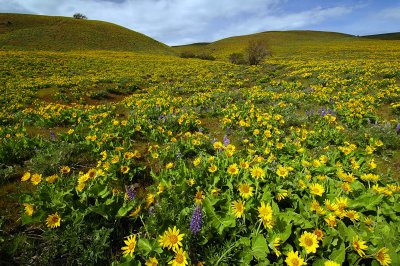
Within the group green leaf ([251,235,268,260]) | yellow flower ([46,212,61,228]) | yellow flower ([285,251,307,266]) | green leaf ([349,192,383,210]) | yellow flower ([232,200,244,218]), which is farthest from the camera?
green leaf ([349,192,383,210])

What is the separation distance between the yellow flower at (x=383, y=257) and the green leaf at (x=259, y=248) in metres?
1.11

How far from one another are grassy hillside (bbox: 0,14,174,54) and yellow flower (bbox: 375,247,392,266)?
61.3m

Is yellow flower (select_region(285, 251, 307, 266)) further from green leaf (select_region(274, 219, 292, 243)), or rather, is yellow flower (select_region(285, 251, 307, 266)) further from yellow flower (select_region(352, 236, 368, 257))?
yellow flower (select_region(352, 236, 368, 257))

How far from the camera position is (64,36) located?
60750mm

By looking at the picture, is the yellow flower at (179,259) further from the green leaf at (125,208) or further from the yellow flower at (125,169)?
the yellow flower at (125,169)

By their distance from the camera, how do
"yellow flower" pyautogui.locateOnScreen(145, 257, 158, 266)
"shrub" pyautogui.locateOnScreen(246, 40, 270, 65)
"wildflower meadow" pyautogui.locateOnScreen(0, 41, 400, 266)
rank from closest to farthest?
1. "yellow flower" pyautogui.locateOnScreen(145, 257, 158, 266)
2. "wildflower meadow" pyautogui.locateOnScreen(0, 41, 400, 266)
3. "shrub" pyautogui.locateOnScreen(246, 40, 270, 65)

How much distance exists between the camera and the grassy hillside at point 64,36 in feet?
176

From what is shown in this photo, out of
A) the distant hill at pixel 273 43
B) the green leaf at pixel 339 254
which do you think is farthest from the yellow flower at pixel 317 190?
the distant hill at pixel 273 43

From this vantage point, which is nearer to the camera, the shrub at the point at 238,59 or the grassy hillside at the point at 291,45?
the shrub at the point at 238,59

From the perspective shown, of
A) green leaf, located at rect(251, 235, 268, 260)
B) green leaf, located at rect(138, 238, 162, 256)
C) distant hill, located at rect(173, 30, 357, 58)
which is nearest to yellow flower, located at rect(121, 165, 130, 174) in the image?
green leaf, located at rect(138, 238, 162, 256)

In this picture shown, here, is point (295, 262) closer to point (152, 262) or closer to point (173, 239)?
point (173, 239)

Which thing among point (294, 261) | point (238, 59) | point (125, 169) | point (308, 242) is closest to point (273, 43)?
point (238, 59)

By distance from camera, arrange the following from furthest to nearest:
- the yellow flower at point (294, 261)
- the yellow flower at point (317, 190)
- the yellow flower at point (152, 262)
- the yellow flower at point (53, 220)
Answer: the yellow flower at point (317, 190)
the yellow flower at point (53, 220)
the yellow flower at point (152, 262)
the yellow flower at point (294, 261)

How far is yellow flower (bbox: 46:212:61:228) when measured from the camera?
3158mm
